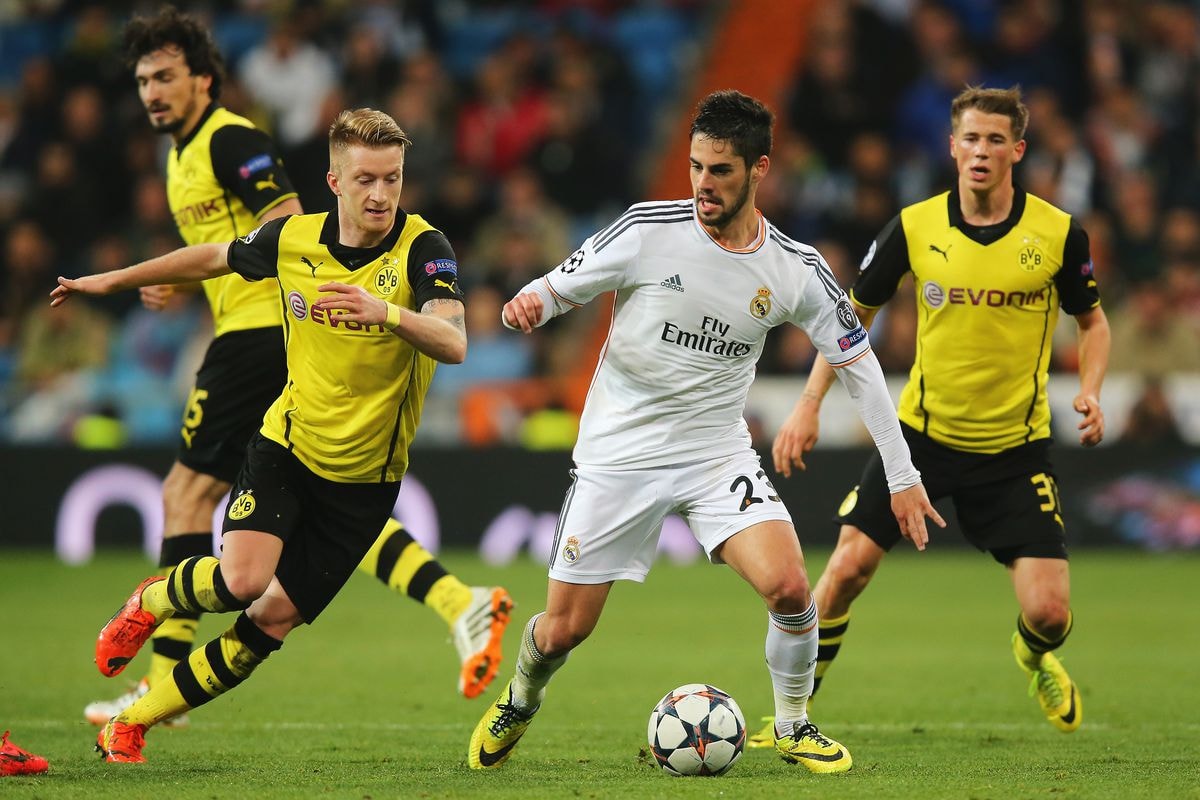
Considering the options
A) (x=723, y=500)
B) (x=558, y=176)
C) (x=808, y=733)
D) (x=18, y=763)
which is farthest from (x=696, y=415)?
(x=558, y=176)

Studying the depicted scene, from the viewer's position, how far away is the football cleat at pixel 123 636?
18.8 feet

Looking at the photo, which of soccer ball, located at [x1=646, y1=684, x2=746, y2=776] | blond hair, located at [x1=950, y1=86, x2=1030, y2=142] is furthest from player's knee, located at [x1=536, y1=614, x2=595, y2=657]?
blond hair, located at [x1=950, y1=86, x2=1030, y2=142]

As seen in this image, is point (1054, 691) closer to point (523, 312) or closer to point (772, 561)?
point (772, 561)

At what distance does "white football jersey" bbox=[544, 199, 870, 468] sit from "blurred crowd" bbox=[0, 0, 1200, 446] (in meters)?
8.09

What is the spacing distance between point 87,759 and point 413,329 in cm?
214

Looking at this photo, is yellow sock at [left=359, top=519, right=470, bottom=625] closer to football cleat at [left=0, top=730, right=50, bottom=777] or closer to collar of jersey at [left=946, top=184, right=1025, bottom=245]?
football cleat at [left=0, top=730, right=50, bottom=777]

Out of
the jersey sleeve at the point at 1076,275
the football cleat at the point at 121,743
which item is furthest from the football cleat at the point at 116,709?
the jersey sleeve at the point at 1076,275

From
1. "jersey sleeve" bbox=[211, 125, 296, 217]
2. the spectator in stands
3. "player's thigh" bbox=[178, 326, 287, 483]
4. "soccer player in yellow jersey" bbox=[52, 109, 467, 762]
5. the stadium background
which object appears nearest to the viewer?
"soccer player in yellow jersey" bbox=[52, 109, 467, 762]

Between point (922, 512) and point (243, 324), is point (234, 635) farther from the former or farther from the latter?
point (922, 512)

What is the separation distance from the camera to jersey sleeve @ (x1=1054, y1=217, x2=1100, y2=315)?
662 cm

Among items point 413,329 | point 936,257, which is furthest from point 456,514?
point 413,329

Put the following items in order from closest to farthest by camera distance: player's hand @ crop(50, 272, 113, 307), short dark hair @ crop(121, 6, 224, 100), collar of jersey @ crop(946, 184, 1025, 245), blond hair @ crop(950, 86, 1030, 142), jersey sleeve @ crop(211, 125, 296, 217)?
player's hand @ crop(50, 272, 113, 307)
blond hair @ crop(950, 86, 1030, 142)
collar of jersey @ crop(946, 184, 1025, 245)
jersey sleeve @ crop(211, 125, 296, 217)
short dark hair @ crop(121, 6, 224, 100)

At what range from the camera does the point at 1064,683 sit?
22.4ft

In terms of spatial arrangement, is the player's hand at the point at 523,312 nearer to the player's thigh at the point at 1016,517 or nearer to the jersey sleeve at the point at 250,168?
the jersey sleeve at the point at 250,168
